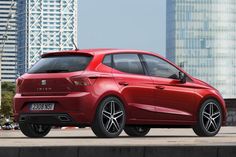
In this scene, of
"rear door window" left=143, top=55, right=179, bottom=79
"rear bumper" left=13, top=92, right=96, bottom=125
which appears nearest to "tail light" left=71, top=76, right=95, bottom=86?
"rear bumper" left=13, top=92, right=96, bottom=125

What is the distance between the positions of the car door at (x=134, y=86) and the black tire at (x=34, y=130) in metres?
1.59

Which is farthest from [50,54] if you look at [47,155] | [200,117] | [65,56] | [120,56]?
[47,155]

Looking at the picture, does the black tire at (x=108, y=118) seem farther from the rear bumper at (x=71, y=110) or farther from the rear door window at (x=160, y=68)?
the rear door window at (x=160, y=68)

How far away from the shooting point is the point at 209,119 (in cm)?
1381

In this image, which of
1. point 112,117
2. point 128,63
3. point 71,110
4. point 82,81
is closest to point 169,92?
point 128,63

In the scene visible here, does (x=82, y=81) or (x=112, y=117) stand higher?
(x=82, y=81)

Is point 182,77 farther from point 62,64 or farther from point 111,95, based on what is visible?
point 62,64

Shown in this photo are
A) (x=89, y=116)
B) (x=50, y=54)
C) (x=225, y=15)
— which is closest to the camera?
(x=89, y=116)

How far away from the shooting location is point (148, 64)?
44.2 ft

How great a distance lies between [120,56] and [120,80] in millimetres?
636

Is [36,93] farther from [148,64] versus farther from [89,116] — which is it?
[148,64]

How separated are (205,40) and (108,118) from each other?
175 metres

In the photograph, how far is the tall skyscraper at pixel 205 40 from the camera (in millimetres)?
183250

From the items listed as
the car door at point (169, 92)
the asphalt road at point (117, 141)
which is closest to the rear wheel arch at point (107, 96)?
the asphalt road at point (117, 141)
